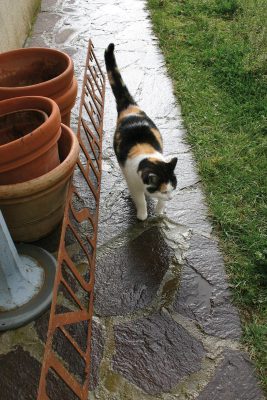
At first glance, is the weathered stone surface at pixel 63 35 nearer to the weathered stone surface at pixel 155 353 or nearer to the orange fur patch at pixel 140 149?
the orange fur patch at pixel 140 149

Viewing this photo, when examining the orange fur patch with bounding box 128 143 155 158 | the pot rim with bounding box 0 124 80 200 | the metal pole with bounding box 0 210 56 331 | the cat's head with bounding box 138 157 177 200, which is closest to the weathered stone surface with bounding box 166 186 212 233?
the cat's head with bounding box 138 157 177 200

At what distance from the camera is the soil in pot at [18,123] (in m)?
2.62

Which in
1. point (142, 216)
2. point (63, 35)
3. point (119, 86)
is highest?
point (119, 86)

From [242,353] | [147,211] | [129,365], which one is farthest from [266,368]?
[147,211]

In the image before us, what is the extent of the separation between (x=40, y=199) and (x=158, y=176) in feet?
2.72

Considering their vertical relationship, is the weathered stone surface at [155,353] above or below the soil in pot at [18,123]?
below

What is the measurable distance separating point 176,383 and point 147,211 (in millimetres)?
1400

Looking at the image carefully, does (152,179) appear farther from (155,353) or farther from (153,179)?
(155,353)

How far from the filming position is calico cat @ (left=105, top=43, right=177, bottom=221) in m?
2.62

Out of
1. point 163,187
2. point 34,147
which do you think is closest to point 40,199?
point 34,147

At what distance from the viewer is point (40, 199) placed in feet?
8.32

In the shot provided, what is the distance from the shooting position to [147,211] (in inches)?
122

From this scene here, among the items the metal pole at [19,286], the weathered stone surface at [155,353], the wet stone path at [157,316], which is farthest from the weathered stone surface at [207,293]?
the metal pole at [19,286]

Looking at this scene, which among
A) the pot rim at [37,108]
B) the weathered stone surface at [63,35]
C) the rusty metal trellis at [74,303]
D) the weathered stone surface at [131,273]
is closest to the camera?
the rusty metal trellis at [74,303]
